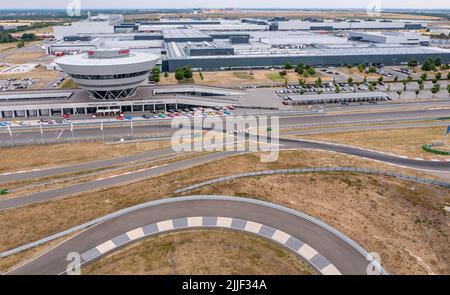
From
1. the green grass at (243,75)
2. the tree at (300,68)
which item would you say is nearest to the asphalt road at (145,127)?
the green grass at (243,75)

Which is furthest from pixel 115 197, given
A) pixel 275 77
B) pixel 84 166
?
pixel 275 77

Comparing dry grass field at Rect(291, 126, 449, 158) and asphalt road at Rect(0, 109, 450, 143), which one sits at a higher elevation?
asphalt road at Rect(0, 109, 450, 143)

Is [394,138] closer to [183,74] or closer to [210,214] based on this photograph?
[210,214]

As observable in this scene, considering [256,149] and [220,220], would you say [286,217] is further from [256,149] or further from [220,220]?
[256,149]

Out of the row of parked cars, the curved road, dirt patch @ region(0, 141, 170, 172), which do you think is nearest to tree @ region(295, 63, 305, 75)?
the row of parked cars

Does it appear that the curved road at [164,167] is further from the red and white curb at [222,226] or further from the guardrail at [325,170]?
the red and white curb at [222,226]

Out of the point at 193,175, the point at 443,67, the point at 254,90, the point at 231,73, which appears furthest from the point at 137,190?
the point at 443,67

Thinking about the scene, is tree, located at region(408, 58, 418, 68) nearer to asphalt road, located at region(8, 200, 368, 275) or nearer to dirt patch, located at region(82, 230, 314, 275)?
asphalt road, located at region(8, 200, 368, 275)
